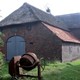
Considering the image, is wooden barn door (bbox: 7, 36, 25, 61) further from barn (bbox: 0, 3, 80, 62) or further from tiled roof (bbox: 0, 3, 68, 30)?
tiled roof (bbox: 0, 3, 68, 30)

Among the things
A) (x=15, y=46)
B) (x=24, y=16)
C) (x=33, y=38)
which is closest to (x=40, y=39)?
(x=33, y=38)

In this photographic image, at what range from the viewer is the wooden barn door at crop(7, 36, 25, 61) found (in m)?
26.4

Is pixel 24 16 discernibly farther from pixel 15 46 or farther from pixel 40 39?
pixel 40 39

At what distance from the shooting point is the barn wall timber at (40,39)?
23.8 meters

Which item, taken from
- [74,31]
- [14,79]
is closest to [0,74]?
[14,79]

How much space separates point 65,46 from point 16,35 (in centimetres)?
672

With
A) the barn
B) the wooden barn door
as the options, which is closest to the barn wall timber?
the barn

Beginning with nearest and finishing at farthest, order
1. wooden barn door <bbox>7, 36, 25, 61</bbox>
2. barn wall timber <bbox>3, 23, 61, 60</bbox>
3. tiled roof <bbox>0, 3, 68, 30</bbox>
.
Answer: barn wall timber <bbox>3, 23, 61, 60</bbox> < tiled roof <bbox>0, 3, 68, 30</bbox> < wooden barn door <bbox>7, 36, 25, 61</bbox>

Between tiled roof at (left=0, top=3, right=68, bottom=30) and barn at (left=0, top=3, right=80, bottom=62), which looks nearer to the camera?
barn at (left=0, top=3, right=80, bottom=62)

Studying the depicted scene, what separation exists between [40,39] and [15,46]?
3955 mm

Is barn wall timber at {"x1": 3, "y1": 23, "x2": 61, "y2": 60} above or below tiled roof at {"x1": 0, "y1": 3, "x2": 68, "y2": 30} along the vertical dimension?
below

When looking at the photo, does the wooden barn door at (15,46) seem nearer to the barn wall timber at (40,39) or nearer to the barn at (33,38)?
the barn at (33,38)

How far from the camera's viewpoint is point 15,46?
2694 centimetres

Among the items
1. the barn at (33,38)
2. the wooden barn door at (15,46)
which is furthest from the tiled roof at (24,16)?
the wooden barn door at (15,46)
